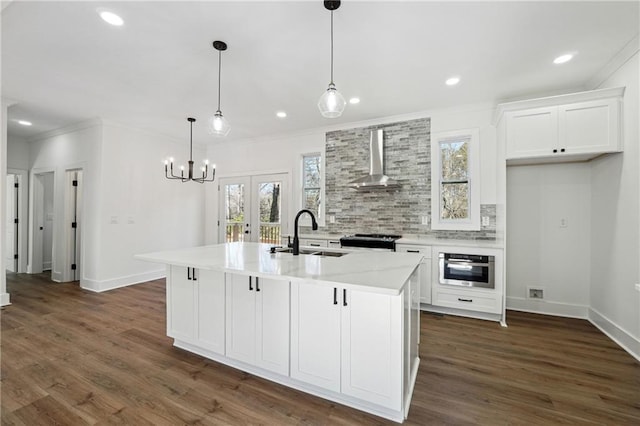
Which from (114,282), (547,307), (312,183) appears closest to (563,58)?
(547,307)

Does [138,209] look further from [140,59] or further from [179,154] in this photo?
[140,59]

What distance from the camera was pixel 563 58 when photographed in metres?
2.68

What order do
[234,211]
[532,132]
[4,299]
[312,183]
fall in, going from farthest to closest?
[234,211], [312,183], [4,299], [532,132]

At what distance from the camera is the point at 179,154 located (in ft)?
18.7

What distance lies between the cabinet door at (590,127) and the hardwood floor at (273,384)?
6.56 ft

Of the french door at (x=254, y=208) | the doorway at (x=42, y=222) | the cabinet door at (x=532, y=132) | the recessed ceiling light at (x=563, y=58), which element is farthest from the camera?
the doorway at (x=42, y=222)

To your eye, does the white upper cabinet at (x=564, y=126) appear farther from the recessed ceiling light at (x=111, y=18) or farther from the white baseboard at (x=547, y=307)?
the recessed ceiling light at (x=111, y=18)

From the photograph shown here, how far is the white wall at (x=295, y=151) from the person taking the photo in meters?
3.76

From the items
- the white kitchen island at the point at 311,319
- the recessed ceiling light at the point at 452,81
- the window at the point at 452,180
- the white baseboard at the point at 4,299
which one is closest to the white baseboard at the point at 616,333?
the window at the point at 452,180

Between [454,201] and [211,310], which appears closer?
[211,310]

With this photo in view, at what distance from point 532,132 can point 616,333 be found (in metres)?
2.25

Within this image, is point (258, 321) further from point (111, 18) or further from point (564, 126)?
point (564, 126)

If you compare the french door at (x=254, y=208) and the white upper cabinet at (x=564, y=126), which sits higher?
the white upper cabinet at (x=564, y=126)

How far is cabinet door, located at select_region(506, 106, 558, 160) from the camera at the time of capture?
3.03 meters
